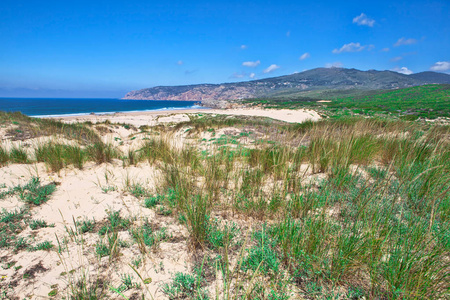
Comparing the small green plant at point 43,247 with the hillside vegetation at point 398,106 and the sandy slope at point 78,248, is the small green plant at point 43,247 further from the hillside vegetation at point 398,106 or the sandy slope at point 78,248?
the hillside vegetation at point 398,106

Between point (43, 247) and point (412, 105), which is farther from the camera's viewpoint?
point (412, 105)

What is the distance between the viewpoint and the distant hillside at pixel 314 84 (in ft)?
329

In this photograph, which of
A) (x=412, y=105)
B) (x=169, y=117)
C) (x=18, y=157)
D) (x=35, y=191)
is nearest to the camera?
(x=35, y=191)

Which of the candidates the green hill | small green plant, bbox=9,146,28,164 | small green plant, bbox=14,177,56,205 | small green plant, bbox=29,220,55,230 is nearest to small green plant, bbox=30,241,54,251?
small green plant, bbox=29,220,55,230

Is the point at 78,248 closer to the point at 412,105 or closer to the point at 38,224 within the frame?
the point at 38,224

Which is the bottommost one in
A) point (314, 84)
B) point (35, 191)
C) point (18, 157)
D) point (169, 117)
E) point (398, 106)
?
point (35, 191)

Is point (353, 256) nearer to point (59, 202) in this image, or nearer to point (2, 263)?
point (2, 263)

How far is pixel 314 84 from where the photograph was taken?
364 feet

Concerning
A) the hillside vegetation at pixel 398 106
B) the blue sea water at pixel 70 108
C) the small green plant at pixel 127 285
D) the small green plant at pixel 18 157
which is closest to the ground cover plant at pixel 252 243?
the small green plant at pixel 127 285

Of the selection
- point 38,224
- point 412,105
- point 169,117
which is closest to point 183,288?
point 38,224

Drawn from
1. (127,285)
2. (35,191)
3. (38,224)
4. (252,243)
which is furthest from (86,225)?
(252,243)

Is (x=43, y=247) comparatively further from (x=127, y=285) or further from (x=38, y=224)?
A: (x=127, y=285)

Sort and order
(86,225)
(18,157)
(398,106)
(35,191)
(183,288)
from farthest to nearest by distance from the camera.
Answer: (398,106)
(18,157)
(35,191)
(86,225)
(183,288)

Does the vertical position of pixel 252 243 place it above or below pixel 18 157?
below
